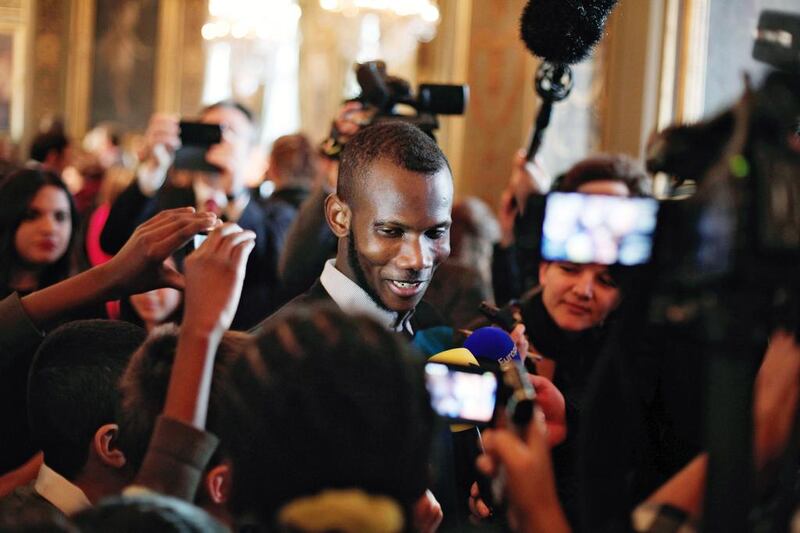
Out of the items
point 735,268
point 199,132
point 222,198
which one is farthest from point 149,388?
point 222,198

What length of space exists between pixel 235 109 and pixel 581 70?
1.92 m

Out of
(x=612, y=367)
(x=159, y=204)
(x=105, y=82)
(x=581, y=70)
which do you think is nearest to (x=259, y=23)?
(x=105, y=82)

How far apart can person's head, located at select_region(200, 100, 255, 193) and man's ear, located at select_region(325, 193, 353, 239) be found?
2.04 m

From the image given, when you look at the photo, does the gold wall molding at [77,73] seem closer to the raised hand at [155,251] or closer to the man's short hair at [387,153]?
the man's short hair at [387,153]

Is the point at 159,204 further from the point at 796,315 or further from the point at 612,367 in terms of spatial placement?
the point at 796,315

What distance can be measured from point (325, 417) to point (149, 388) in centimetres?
55

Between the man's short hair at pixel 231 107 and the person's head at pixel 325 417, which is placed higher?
the man's short hair at pixel 231 107

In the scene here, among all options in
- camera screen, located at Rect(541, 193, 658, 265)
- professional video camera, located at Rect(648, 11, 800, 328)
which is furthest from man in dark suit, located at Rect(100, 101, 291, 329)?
professional video camera, located at Rect(648, 11, 800, 328)

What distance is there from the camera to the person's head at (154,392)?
175 cm

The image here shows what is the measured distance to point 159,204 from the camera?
3.85 meters

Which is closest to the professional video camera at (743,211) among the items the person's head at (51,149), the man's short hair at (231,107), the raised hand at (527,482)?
the raised hand at (527,482)

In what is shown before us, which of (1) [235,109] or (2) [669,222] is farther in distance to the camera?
(1) [235,109]

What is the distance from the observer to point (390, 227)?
7.93 ft

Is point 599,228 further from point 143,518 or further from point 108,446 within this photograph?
point 143,518
